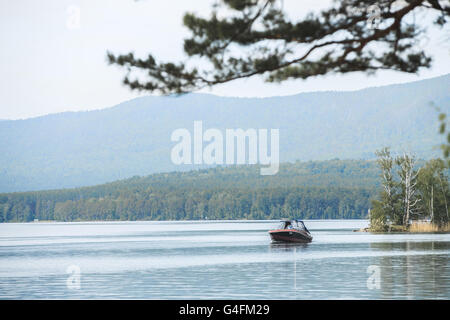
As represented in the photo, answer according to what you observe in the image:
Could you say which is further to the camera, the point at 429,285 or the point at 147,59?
the point at 429,285

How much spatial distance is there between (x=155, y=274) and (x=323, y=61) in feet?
41.6

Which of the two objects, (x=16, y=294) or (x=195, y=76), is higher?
(x=195, y=76)

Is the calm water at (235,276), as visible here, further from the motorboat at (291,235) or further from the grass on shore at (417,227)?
the grass on shore at (417,227)

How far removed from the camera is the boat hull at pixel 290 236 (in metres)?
46.2

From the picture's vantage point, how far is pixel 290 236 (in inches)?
1850

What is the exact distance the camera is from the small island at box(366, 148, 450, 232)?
5384 cm

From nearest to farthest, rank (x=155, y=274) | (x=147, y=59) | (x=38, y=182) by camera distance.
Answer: (x=147, y=59), (x=155, y=274), (x=38, y=182)

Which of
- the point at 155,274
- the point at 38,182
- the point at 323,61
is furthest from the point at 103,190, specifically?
the point at 323,61

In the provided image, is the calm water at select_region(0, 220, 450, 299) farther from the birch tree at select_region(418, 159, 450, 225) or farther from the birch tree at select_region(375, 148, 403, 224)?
the birch tree at select_region(418, 159, 450, 225)

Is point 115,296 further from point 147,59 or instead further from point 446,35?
point 446,35

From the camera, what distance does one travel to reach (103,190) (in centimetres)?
14425

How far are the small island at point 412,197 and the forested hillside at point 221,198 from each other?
62019mm

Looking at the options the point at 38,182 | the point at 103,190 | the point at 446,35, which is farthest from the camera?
the point at 38,182

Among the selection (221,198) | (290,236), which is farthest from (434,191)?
(221,198)
